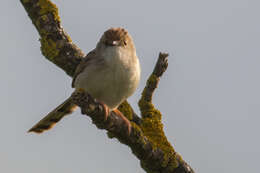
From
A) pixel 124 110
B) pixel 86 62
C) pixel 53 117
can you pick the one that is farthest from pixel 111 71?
pixel 53 117

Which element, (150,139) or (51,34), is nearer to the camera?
(150,139)

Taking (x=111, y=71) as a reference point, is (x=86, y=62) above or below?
above

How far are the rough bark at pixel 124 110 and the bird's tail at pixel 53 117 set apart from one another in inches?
26.8

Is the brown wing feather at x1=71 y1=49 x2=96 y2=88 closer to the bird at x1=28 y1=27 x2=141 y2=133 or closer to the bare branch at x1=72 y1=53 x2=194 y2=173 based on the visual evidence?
the bird at x1=28 y1=27 x2=141 y2=133

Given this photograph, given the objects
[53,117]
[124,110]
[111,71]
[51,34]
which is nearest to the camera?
[111,71]

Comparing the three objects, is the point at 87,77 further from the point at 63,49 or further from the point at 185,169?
the point at 185,169

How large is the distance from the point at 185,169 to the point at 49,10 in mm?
3676

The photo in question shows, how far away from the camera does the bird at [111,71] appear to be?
25.0 feet

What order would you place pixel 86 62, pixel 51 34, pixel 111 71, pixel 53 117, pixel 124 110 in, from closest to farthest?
1. pixel 111 71
2. pixel 86 62
3. pixel 124 110
4. pixel 51 34
5. pixel 53 117

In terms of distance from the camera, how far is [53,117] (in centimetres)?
920

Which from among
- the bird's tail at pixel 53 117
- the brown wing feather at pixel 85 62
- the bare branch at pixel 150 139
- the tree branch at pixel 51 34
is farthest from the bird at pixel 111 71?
the bird's tail at pixel 53 117

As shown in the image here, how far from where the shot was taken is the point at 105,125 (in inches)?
265

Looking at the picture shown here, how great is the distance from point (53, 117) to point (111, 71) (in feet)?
6.97

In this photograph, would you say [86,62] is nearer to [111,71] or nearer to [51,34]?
[111,71]
